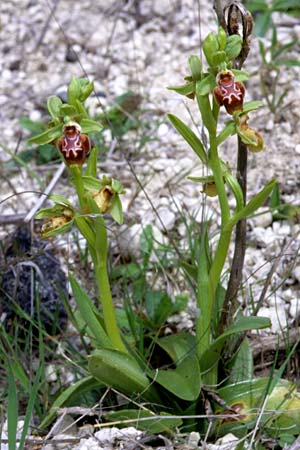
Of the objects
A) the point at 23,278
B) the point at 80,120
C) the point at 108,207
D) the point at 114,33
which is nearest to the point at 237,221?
the point at 108,207

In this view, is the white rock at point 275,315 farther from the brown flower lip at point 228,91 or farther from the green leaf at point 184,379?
the brown flower lip at point 228,91

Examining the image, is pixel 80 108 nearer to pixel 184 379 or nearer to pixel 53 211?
pixel 53 211

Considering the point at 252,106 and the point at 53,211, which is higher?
the point at 252,106

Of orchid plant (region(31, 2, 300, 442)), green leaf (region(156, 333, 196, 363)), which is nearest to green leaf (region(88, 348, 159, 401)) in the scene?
orchid plant (region(31, 2, 300, 442))

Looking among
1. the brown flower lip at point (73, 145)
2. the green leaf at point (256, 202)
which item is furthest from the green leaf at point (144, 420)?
the brown flower lip at point (73, 145)

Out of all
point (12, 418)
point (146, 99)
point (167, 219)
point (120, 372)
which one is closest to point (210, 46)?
point (120, 372)

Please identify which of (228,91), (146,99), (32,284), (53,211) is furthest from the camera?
(146,99)

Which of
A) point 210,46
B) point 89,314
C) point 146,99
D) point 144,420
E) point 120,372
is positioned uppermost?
point 146,99

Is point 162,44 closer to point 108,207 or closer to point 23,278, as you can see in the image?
point 23,278
